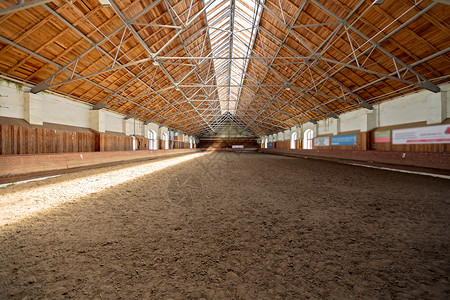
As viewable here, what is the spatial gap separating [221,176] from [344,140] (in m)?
18.6

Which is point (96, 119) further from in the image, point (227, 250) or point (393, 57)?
point (393, 57)

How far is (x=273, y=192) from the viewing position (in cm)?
477

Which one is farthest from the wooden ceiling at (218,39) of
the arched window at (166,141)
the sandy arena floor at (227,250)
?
the arched window at (166,141)

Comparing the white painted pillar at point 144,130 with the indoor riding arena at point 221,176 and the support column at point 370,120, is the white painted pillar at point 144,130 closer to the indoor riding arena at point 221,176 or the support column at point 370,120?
the indoor riding arena at point 221,176

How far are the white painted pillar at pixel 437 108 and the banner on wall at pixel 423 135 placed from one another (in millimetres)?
550

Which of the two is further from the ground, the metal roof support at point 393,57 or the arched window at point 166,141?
the metal roof support at point 393,57

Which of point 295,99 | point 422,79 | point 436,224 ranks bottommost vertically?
point 436,224

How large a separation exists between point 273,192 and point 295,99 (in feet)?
64.3

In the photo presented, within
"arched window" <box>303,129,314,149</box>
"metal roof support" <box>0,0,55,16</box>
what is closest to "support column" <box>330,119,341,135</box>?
"arched window" <box>303,129,314,149</box>

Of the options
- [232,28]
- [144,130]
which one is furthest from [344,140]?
[144,130]

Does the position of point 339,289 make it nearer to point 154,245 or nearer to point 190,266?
point 190,266

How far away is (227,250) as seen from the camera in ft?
6.99

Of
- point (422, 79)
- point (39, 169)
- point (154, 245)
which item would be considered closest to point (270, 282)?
point (154, 245)

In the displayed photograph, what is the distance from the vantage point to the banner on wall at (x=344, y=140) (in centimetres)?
1830
